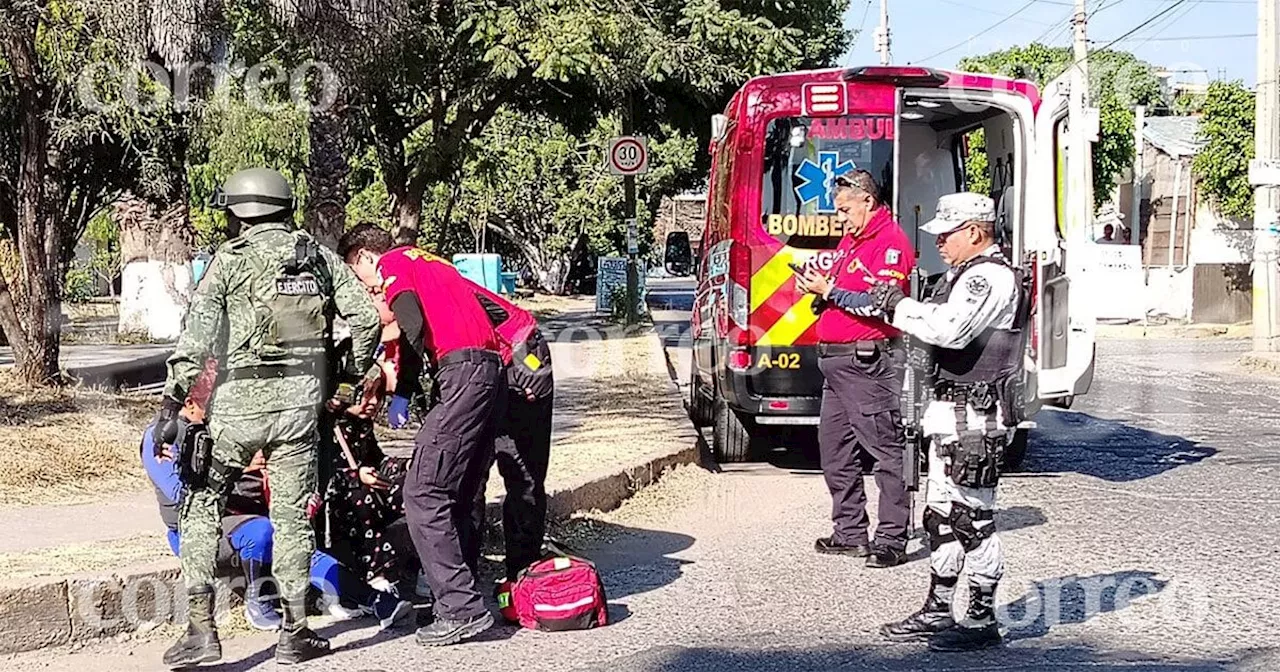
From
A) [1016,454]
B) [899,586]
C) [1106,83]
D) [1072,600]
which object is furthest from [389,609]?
[1106,83]

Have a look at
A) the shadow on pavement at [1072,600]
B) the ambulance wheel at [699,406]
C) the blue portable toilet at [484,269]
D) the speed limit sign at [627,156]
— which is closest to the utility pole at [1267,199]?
the speed limit sign at [627,156]

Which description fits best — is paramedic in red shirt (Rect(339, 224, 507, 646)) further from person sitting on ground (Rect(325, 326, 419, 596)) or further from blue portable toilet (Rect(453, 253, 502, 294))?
blue portable toilet (Rect(453, 253, 502, 294))

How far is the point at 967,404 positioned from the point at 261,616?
2.83 meters

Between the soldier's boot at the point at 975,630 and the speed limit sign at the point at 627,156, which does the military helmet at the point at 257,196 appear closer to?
the soldier's boot at the point at 975,630

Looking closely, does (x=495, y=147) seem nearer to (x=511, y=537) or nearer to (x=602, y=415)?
(x=602, y=415)

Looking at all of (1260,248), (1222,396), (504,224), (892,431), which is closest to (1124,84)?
(504,224)

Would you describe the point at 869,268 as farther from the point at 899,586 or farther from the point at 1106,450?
the point at 1106,450

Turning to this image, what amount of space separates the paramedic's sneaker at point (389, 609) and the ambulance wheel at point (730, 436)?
433 centimetres

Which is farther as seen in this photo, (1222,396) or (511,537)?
(1222,396)

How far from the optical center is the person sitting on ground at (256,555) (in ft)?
18.0

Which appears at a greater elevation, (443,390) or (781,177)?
(781,177)

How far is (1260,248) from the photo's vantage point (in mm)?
18297

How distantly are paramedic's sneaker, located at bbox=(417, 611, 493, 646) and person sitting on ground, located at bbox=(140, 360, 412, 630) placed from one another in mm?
308

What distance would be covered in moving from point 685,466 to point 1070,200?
2.95 metres
